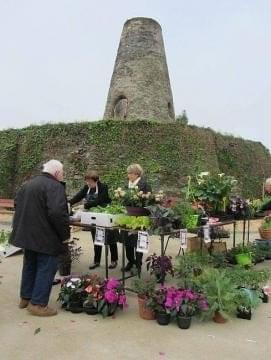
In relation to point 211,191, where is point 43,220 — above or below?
below

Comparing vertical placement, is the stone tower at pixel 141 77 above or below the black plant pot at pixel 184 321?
above

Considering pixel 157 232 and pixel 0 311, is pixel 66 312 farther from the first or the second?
pixel 157 232

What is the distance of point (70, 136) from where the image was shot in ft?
61.2

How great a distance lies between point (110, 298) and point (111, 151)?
1319 cm

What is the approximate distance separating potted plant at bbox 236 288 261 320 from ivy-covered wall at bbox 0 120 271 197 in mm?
12164

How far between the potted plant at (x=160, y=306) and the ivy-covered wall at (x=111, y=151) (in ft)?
40.7

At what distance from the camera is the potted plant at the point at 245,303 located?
4.84 metres

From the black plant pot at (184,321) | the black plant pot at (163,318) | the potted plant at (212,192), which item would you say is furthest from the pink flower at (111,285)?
the potted plant at (212,192)

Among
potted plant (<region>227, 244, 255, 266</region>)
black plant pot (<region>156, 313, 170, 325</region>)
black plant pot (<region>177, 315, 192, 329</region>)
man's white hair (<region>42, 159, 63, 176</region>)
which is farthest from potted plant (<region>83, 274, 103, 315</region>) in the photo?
potted plant (<region>227, 244, 255, 266</region>)

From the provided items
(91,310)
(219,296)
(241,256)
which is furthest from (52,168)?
(241,256)

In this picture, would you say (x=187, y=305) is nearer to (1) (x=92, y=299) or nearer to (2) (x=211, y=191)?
(1) (x=92, y=299)

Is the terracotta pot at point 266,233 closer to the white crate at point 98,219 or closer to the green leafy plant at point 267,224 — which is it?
the green leafy plant at point 267,224

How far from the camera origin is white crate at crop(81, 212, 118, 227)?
18.1 feet

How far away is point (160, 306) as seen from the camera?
182 inches
